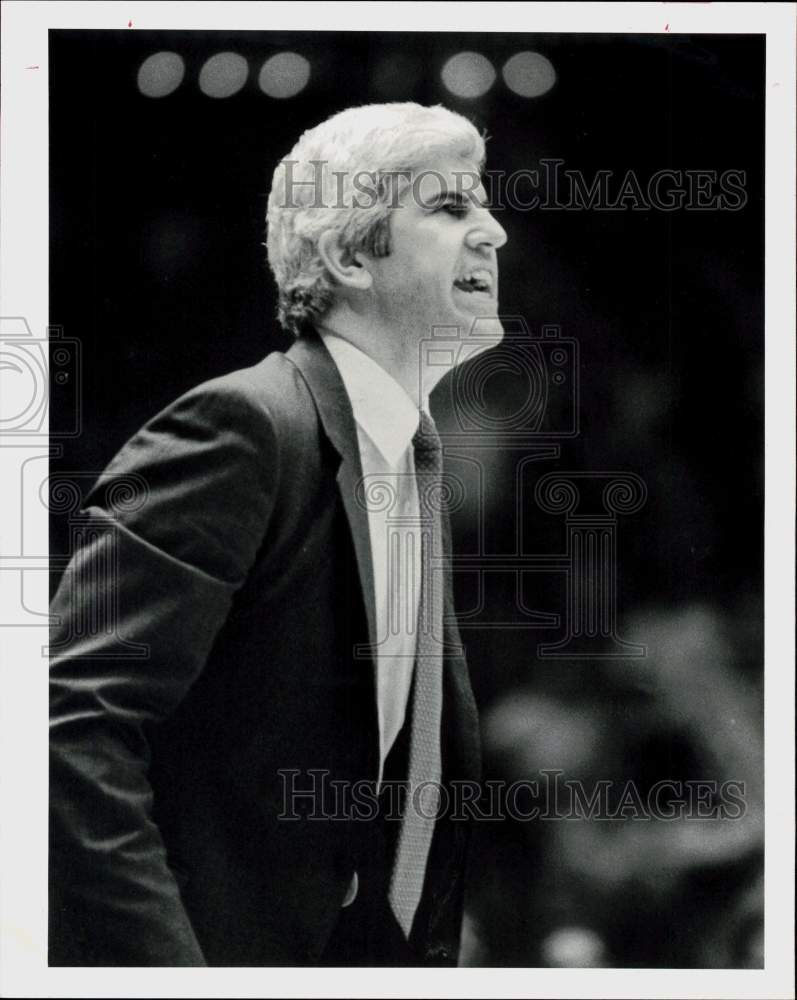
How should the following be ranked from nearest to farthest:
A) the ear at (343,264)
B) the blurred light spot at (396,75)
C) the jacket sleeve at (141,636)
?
1. the jacket sleeve at (141,636)
2. the ear at (343,264)
3. the blurred light spot at (396,75)

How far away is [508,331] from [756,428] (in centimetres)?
74

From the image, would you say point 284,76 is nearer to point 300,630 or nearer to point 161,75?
point 161,75

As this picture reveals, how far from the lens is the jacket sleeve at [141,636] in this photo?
3020 millimetres

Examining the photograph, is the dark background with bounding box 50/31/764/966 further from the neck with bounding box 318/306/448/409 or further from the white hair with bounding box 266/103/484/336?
the neck with bounding box 318/306/448/409

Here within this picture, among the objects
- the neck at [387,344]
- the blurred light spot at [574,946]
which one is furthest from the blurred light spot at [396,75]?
the blurred light spot at [574,946]

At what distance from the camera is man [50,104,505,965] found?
3.05m

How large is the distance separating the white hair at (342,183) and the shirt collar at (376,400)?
136 mm

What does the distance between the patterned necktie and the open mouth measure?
1.17ft

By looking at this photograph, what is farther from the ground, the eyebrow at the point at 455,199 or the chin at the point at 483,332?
the eyebrow at the point at 455,199

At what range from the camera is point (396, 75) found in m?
3.24

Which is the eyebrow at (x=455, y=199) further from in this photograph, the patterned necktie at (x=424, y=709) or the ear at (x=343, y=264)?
the patterned necktie at (x=424, y=709)

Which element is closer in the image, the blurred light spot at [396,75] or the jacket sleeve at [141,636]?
the jacket sleeve at [141,636]

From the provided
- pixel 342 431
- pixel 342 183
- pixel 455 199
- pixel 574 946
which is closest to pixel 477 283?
pixel 455 199

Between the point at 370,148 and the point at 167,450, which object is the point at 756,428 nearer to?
the point at 370,148
